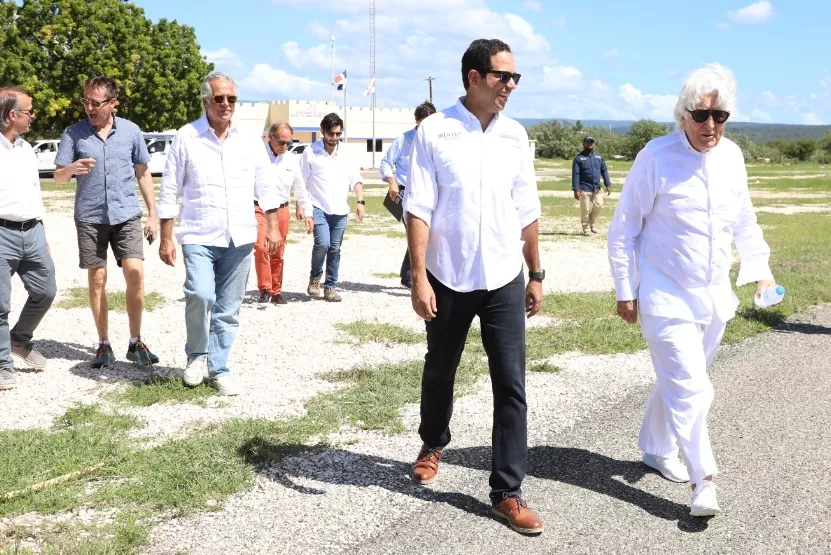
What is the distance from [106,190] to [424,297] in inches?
141

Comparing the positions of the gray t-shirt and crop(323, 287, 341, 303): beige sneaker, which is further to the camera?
crop(323, 287, 341, 303): beige sneaker

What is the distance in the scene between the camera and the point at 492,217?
4.23 metres

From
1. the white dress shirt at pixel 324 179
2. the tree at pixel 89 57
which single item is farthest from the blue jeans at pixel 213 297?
the tree at pixel 89 57

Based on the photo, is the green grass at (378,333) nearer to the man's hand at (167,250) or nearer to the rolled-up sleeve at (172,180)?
the man's hand at (167,250)

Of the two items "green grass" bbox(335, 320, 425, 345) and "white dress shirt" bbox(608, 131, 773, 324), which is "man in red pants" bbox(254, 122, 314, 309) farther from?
"white dress shirt" bbox(608, 131, 773, 324)

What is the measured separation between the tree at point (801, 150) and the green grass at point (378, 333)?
325 ft

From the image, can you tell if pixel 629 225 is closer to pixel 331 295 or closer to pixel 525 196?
pixel 525 196

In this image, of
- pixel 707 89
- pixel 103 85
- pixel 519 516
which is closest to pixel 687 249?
pixel 707 89

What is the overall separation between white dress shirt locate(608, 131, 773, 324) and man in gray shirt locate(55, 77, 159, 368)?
3.76m

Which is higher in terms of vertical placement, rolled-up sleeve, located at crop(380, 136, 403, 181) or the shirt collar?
the shirt collar

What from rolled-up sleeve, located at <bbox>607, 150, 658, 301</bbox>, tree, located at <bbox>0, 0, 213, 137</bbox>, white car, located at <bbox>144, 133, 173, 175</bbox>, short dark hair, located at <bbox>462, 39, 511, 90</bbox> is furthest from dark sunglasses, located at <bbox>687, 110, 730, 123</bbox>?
tree, located at <bbox>0, 0, 213, 137</bbox>

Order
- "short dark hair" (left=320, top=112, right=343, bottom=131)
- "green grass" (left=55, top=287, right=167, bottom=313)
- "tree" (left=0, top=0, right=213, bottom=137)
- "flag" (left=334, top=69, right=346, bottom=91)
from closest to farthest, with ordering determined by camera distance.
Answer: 1. "green grass" (left=55, top=287, right=167, bottom=313)
2. "short dark hair" (left=320, top=112, right=343, bottom=131)
3. "tree" (left=0, top=0, right=213, bottom=137)
4. "flag" (left=334, top=69, right=346, bottom=91)

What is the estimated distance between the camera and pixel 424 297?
417 centimetres

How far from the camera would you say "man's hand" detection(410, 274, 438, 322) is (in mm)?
4164
